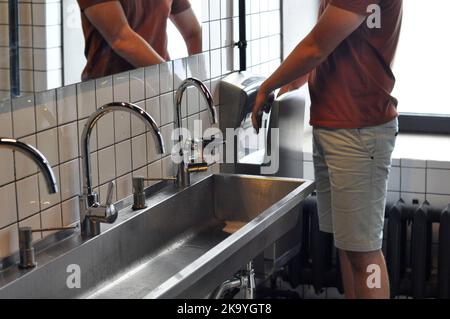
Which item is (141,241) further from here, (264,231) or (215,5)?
(215,5)

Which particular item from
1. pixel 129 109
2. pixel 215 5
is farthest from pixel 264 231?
pixel 215 5

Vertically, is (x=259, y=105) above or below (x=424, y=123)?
above

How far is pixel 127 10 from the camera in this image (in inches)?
91.9

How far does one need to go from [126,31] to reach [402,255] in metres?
1.45

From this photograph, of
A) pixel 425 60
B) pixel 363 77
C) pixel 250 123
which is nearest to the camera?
pixel 363 77

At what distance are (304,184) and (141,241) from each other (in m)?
0.53

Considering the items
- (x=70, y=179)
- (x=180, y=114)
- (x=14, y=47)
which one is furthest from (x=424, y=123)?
(x=14, y=47)

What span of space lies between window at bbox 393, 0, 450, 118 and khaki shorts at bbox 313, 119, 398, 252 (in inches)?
42.4

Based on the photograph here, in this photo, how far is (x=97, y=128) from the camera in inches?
90.0

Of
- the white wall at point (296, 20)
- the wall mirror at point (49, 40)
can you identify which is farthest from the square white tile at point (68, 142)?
the white wall at point (296, 20)

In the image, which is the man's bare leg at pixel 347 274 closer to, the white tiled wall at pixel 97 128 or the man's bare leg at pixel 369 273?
the man's bare leg at pixel 369 273

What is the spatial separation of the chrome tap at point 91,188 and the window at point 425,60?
1.87 m

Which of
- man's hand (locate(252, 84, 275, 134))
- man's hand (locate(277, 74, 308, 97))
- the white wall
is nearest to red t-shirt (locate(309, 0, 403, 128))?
man's hand (locate(252, 84, 275, 134))

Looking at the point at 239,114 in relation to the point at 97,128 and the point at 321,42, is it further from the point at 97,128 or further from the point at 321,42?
the point at 97,128
